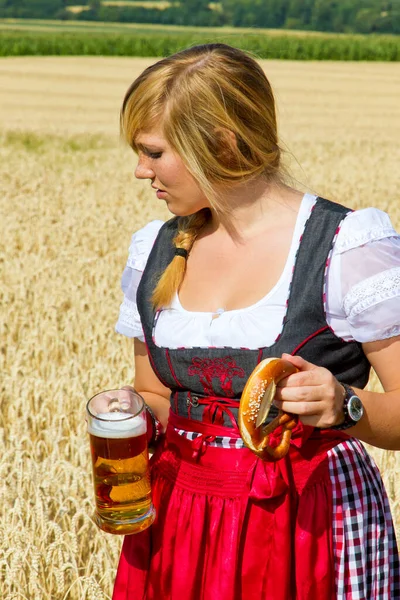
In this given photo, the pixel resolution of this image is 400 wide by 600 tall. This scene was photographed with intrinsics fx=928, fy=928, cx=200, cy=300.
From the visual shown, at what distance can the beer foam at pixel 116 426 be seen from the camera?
6.30ft

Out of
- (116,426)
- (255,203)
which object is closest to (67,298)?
Result: (255,203)

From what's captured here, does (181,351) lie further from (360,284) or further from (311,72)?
(311,72)

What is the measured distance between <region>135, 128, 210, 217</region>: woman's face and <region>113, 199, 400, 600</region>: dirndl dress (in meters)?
0.28

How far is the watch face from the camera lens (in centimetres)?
185

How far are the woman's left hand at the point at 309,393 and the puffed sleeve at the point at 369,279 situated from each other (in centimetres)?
20

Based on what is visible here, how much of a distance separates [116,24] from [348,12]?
51.0 feet

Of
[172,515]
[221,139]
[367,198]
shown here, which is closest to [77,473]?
[172,515]

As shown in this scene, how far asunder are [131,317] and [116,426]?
1.61 ft

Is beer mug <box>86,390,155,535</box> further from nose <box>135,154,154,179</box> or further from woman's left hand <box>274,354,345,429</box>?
nose <box>135,154,154,179</box>

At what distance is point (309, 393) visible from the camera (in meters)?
1.79

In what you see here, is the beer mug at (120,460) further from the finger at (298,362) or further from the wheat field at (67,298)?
the wheat field at (67,298)

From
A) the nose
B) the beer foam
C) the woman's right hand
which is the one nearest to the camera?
the beer foam

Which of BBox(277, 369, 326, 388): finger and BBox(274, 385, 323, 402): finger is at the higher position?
BBox(277, 369, 326, 388): finger

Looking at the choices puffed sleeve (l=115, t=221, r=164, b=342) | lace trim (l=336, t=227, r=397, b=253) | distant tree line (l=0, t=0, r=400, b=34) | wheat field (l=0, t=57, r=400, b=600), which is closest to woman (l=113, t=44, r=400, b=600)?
lace trim (l=336, t=227, r=397, b=253)
